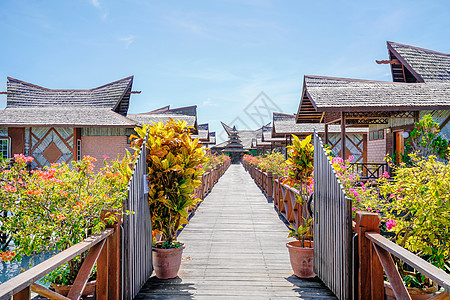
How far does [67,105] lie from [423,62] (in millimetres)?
19679

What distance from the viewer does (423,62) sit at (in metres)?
16.4

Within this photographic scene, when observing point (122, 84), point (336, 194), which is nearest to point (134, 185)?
point (336, 194)

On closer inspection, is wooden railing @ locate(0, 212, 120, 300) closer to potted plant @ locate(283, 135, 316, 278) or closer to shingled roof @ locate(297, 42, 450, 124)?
potted plant @ locate(283, 135, 316, 278)

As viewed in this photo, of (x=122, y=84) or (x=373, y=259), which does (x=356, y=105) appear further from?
(x=122, y=84)

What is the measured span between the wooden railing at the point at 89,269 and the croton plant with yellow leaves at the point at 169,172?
132cm

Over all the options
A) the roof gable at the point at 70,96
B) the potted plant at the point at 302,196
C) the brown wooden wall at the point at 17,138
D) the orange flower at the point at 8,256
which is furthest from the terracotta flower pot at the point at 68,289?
the roof gable at the point at 70,96

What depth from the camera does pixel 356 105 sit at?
10758 millimetres

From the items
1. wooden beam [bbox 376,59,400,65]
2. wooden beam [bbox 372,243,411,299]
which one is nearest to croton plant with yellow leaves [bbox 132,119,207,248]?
wooden beam [bbox 372,243,411,299]

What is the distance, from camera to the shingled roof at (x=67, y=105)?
1558cm

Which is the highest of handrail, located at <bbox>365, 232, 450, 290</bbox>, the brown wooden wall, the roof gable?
the roof gable

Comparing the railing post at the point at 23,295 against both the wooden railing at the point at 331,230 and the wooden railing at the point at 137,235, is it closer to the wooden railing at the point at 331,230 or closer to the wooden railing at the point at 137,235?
the wooden railing at the point at 137,235

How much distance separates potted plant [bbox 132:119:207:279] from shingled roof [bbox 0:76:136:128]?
1114 cm

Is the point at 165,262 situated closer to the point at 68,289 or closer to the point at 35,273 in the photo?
the point at 68,289

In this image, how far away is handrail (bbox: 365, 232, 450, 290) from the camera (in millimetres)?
1911
